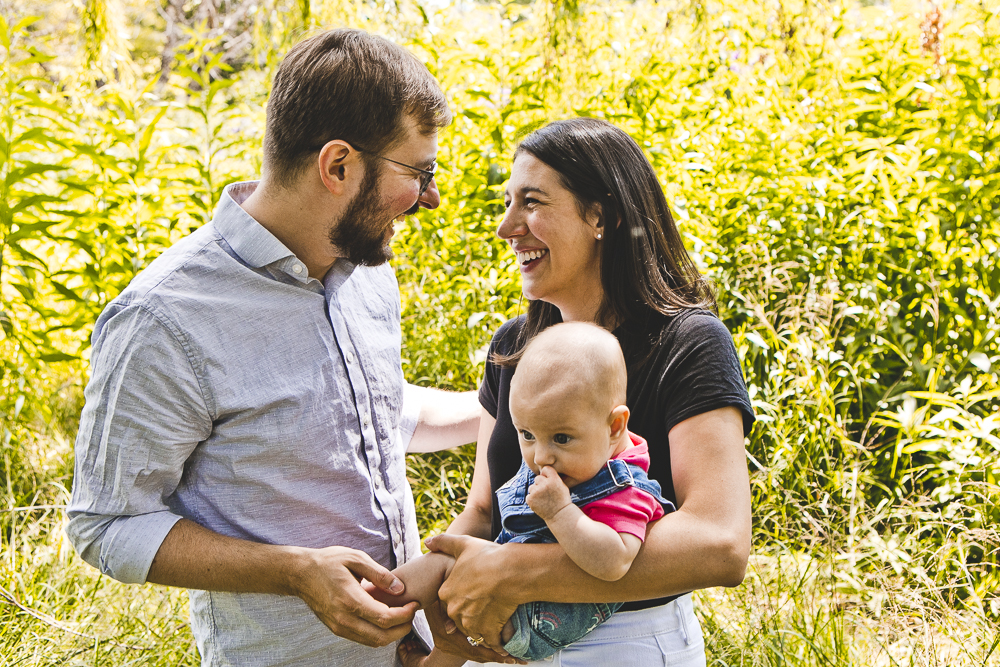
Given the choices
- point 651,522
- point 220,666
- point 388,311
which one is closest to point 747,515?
point 651,522

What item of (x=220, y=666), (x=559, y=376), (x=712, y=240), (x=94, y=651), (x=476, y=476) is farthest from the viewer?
(x=712, y=240)

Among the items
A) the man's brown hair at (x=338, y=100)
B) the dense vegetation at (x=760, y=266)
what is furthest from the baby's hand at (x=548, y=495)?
the dense vegetation at (x=760, y=266)

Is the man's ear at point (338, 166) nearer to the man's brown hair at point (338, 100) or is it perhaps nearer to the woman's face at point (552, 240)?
the man's brown hair at point (338, 100)

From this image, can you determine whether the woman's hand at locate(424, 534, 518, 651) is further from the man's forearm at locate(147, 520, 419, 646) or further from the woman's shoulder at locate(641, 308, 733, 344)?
the woman's shoulder at locate(641, 308, 733, 344)

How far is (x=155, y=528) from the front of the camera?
1265 millimetres

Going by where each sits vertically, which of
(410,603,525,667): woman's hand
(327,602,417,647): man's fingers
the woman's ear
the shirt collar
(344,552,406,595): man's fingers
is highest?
the woman's ear

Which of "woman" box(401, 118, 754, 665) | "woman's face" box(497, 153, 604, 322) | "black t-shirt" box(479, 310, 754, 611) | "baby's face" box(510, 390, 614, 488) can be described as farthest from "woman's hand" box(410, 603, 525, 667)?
"woman's face" box(497, 153, 604, 322)

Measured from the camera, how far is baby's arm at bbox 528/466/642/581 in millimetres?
1157

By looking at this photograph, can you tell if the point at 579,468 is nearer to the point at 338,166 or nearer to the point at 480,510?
the point at 480,510

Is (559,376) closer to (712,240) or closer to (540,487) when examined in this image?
(540,487)

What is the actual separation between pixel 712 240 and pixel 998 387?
1.21 m

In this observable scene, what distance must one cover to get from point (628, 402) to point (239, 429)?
70 centimetres

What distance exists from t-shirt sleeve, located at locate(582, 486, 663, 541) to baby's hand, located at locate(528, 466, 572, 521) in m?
0.05

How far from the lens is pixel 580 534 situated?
117 cm
